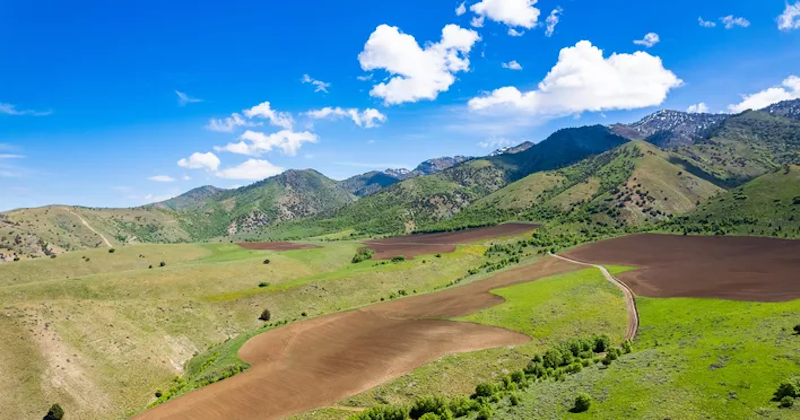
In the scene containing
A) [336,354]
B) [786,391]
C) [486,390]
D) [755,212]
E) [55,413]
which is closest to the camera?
[786,391]

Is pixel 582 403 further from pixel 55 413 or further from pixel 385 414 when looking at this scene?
pixel 55 413

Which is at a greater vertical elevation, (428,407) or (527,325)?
(527,325)

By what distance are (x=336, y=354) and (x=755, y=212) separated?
17112cm

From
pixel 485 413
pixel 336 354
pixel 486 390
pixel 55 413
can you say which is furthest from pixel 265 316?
pixel 485 413

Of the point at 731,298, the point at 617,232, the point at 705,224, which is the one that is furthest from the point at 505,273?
the point at 705,224

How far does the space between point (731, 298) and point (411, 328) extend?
56.8 meters

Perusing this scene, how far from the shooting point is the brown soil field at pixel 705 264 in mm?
76125

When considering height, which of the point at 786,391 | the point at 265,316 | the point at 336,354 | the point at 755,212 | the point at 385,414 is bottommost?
the point at 336,354

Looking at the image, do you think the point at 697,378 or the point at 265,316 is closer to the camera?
the point at 697,378

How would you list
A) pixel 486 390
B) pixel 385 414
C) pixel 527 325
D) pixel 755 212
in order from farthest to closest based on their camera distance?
pixel 755 212, pixel 527 325, pixel 486 390, pixel 385 414

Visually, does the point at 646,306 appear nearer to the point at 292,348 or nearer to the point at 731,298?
the point at 731,298

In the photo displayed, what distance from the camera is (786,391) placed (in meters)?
31.6

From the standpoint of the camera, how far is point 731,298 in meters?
69.7

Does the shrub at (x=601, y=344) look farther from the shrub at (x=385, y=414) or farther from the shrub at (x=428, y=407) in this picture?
the shrub at (x=385, y=414)
